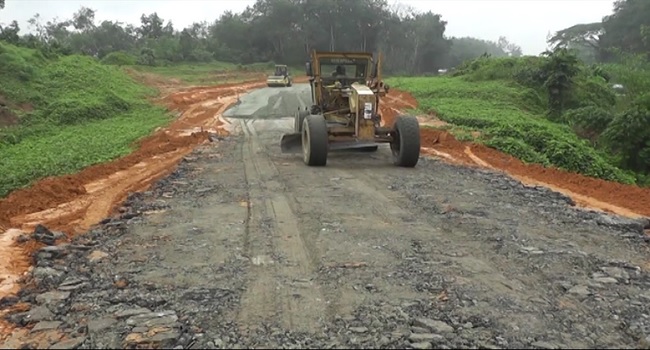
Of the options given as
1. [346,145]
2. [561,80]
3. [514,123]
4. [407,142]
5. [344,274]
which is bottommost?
[514,123]

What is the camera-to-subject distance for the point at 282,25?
2987 inches

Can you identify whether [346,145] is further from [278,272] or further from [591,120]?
[591,120]

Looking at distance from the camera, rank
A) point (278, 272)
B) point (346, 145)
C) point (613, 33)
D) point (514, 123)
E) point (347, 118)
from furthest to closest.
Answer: point (613, 33)
point (514, 123)
point (347, 118)
point (346, 145)
point (278, 272)

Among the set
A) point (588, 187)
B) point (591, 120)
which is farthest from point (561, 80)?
point (588, 187)

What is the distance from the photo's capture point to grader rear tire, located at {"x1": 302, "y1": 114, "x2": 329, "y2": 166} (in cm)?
1227

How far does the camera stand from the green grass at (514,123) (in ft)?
47.0

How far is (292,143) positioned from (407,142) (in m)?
2.99

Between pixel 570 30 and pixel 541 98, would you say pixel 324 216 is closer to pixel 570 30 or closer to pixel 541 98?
pixel 541 98

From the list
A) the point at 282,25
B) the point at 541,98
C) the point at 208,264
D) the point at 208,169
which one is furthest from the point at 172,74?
the point at 208,264

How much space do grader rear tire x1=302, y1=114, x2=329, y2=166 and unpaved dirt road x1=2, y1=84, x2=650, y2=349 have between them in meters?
2.12

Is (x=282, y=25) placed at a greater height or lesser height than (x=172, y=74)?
greater

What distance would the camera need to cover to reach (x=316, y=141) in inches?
483

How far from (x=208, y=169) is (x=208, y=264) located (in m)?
6.29

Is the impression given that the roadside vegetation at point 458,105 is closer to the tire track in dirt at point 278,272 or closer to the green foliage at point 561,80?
the green foliage at point 561,80
